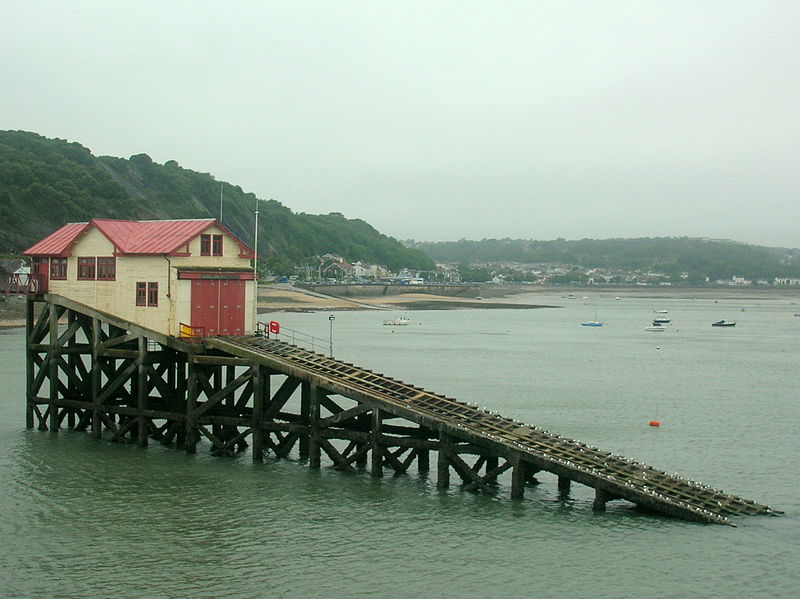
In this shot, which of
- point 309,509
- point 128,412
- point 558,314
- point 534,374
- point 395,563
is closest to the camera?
point 395,563

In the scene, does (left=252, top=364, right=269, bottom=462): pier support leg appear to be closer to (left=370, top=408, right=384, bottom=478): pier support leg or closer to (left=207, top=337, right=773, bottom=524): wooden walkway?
(left=207, top=337, right=773, bottom=524): wooden walkway

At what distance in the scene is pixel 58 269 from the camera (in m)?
34.9

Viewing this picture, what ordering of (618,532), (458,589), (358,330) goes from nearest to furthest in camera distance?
(458,589) → (618,532) → (358,330)

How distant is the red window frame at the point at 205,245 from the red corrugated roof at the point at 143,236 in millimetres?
367

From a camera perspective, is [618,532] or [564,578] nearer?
[564,578]

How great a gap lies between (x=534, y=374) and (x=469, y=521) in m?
40.7

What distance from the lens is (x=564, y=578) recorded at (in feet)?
69.2

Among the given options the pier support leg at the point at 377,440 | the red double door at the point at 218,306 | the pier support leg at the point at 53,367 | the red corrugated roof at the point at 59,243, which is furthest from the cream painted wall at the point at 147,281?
the pier support leg at the point at 377,440

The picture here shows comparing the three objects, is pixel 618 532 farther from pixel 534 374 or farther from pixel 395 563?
pixel 534 374

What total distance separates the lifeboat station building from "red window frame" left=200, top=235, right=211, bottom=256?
0.03 m

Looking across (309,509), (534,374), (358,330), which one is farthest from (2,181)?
(309,509)

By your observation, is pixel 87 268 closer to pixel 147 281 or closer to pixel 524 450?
pixel 147 281

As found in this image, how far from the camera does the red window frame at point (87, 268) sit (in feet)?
111

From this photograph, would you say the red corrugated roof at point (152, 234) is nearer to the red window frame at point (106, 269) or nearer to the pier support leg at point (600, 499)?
the red window frame at point (106, 269)
